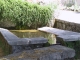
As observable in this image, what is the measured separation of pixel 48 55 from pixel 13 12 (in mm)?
5096

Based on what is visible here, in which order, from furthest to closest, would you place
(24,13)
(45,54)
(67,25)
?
(24,13) → (67,25) → (45,54)

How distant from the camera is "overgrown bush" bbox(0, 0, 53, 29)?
8.15m

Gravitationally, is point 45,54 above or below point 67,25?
above

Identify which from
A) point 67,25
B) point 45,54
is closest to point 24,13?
point 67,25

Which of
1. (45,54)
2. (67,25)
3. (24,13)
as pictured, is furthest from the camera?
(24,13)

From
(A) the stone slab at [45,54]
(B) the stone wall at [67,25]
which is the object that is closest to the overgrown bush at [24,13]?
(B) the stone wall at [67,25]

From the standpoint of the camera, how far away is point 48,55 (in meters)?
3.39

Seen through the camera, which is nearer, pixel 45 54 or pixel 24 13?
pixel 45 54

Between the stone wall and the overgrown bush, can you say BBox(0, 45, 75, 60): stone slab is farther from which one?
the overgrown bush

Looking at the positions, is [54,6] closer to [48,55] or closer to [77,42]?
[77,42]

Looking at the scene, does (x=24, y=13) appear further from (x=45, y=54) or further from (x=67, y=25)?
(x=45, y=54)

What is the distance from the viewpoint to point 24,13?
327 inches

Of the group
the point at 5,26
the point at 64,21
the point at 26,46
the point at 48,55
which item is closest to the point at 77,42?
the point at 26,46

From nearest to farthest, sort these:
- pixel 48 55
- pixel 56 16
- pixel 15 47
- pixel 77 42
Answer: pixel 48 55 → pixel 15 47 → pixel 77 42 → pixel 56 16
